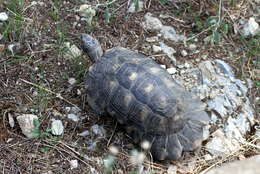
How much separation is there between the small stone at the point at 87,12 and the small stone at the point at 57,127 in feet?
2.95

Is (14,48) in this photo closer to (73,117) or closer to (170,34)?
(73,117)

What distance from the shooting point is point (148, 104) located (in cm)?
234

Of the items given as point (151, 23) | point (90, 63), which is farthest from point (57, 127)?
point (151, 23)

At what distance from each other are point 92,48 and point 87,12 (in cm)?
48

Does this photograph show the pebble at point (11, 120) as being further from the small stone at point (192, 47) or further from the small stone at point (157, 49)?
the small stone at point (192, 47)

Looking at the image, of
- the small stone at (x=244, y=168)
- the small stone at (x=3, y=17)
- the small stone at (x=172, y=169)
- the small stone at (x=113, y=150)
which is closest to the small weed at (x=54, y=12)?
the small stone at (x=3, y=17)

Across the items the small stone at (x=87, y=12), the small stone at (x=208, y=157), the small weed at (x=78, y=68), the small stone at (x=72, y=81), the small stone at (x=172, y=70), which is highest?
the small stone at (x=87, y=12)

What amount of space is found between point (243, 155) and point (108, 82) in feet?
3.25

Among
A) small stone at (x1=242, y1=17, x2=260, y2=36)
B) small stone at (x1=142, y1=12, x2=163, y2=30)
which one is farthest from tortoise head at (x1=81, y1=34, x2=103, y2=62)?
small stone at (x1=242, y1=17, x2=260, y2=36)

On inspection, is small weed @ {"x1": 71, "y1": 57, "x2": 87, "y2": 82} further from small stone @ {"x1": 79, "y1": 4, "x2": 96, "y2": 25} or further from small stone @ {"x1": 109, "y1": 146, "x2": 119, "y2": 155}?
small stone @ {"x1": 109, "y1": 146, "x2": 119, "y2": 155}

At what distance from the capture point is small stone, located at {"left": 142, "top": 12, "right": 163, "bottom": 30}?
10.2 ft

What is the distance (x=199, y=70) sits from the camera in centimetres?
289

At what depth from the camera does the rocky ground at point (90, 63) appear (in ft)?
7.88

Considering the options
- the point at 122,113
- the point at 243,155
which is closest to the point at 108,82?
the point at 122,113
